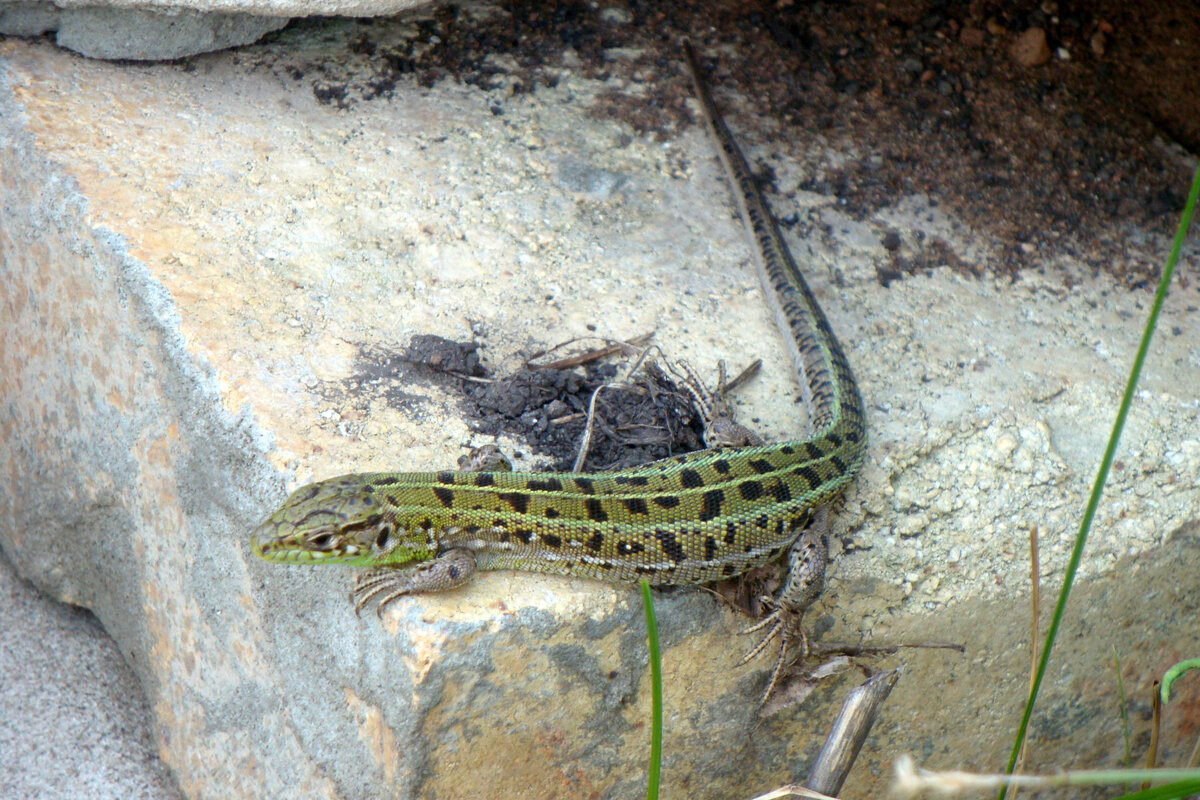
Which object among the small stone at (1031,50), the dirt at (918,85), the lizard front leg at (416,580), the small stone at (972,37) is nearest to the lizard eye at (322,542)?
→ the lizard front leg at (416,580)

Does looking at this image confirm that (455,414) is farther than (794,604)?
Yes

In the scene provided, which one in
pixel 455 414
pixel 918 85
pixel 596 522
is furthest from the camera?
pixel 918 85

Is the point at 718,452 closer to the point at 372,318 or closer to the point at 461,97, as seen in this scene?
the point at 372,318

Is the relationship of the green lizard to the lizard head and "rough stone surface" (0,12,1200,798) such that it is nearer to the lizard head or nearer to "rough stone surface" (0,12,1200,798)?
the lizard head

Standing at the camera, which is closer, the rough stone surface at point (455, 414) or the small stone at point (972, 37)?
the rough stone surface at point (455, 414)

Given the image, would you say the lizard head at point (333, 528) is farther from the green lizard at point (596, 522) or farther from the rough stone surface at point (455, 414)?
the rough stone surface at point (455, 414)

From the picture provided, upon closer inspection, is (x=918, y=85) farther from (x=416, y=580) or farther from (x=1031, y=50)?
(x=416, y=580)

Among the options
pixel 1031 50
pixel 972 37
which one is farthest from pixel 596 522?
pixel 1031 50
